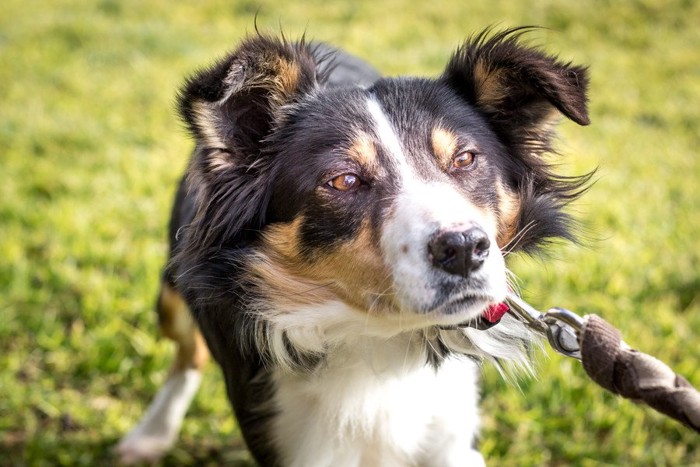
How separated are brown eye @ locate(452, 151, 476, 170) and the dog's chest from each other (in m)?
0.59

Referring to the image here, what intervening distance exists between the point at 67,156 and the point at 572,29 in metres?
6.37

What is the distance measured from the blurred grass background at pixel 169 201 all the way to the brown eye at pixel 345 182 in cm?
63

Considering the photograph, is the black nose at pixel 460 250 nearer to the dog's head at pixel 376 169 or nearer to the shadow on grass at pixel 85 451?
the dog's head at pixel 376 169

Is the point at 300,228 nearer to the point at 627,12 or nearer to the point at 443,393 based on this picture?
the point at 443,393

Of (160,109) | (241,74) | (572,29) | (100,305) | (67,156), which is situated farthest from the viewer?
(572,29)

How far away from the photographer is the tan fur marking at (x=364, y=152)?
2.42 metres

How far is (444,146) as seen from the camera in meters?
2.48

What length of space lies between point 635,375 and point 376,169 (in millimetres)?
959

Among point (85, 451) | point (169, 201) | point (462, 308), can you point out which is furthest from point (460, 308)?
point (169, 201)

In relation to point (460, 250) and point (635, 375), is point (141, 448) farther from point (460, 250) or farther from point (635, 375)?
point (635, 375)

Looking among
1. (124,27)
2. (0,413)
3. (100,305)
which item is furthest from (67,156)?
(124,27)

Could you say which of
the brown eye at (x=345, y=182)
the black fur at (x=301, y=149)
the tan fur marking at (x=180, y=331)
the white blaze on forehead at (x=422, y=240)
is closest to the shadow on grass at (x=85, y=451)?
the tan fur marking at (x=180, y=331)

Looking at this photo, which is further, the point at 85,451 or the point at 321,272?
the point at 85,451

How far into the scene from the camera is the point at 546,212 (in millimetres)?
2615
